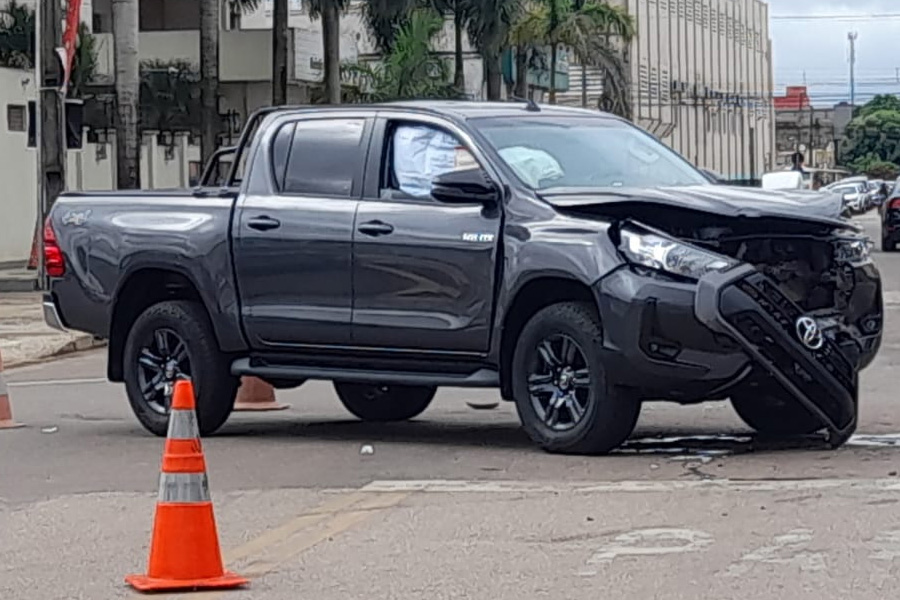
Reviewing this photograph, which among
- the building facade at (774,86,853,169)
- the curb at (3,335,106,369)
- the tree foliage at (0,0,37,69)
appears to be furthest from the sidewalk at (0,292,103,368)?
the building facade at (774,86,853,169)

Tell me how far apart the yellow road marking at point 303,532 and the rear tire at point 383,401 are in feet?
10.4

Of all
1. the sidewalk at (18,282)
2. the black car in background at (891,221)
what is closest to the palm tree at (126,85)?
the sidewalk at (18,282)

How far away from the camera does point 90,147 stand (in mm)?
40750

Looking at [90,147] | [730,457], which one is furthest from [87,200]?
[90,147]

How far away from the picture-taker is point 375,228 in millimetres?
10836

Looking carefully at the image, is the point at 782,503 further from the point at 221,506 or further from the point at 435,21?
the point at 435,21

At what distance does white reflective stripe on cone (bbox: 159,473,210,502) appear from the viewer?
716 cm

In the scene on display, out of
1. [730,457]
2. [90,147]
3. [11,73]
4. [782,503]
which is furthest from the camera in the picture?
[90,147]

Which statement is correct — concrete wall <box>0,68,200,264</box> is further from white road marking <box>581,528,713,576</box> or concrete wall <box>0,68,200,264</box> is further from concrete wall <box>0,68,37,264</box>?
white road marking <box>581,528,713,576</box>

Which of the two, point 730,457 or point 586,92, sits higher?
point 586,92

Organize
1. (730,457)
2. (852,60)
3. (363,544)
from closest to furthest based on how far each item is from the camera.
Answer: (363,544), (730,457), (852,60)

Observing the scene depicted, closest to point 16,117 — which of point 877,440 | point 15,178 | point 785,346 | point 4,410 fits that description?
point 15,178

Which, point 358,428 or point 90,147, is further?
point 90,147

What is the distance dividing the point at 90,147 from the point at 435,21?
13.4 m
